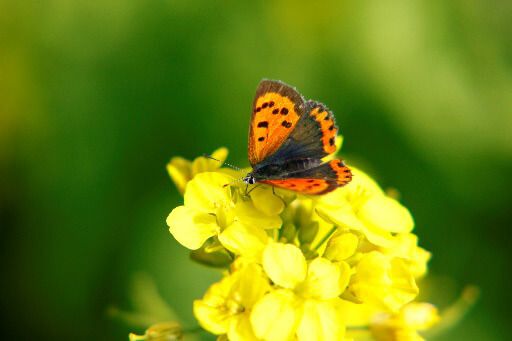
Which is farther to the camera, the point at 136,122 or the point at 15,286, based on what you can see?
the point at 136,122

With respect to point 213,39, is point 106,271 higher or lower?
lower

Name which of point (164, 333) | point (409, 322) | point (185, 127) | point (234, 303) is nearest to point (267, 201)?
point (234, 303)

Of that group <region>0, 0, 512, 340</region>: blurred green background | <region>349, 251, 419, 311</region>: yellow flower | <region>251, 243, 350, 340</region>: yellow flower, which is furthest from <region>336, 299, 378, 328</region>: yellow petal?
<region>0, 0, 512, 340</region>: blurred green background

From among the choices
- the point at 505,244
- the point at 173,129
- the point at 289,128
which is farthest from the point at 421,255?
the point at 173,129

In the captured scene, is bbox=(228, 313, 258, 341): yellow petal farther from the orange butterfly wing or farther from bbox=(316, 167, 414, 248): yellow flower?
the orange butterfly wing

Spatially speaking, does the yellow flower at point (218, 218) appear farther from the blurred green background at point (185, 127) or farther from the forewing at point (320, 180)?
the blurred green background at point (185, 127)

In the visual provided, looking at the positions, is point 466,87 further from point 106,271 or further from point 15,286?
point 15,286

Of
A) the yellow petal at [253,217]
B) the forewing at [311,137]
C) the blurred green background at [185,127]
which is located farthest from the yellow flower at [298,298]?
the blurred green background at [185,127]
